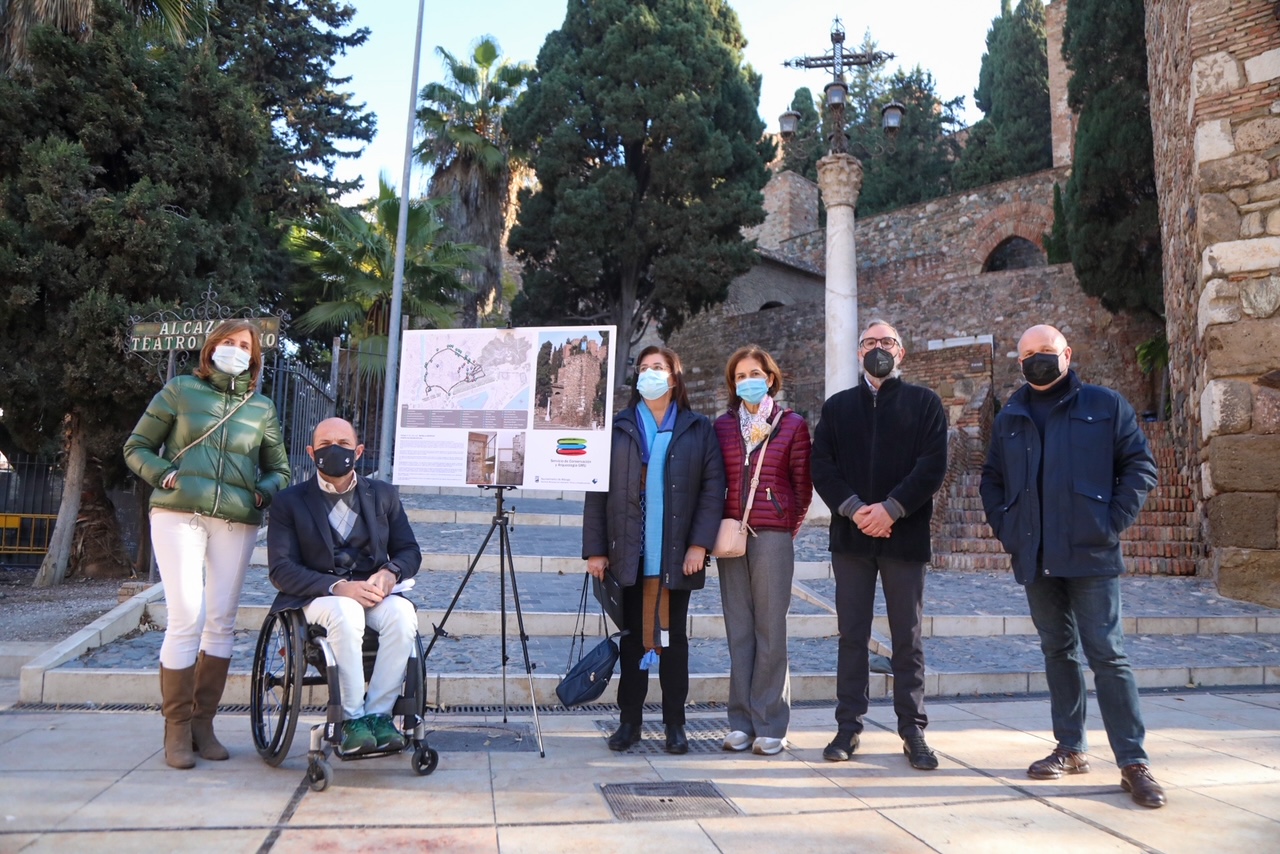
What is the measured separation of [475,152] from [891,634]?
18.9 meters

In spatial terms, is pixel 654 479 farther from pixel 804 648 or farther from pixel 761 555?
pixel 804 648

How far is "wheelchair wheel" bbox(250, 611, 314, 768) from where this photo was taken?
350 centimetres

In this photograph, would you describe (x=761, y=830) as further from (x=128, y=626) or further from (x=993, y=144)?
(x=993, y=144)

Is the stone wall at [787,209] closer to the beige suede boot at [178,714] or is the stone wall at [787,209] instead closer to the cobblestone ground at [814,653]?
the cobblestone ground at [814,653]

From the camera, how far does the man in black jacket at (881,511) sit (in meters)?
3.90

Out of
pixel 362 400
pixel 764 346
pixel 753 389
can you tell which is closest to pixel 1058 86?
pixel 764 346

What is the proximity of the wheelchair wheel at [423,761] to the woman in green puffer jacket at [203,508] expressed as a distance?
86cm

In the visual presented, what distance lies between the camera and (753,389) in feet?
13.9

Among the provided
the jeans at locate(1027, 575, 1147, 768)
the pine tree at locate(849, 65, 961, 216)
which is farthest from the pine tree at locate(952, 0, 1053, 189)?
the jeans at locate(1027, 575, 1147, 768)

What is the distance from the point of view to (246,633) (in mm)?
5977

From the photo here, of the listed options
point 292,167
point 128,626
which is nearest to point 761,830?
point 128,626

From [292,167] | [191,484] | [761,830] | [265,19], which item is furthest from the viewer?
[265,19]

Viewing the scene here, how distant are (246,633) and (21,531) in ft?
40.2

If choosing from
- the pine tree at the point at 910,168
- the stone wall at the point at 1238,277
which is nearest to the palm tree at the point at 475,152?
the pine tree at the point at 910,168
